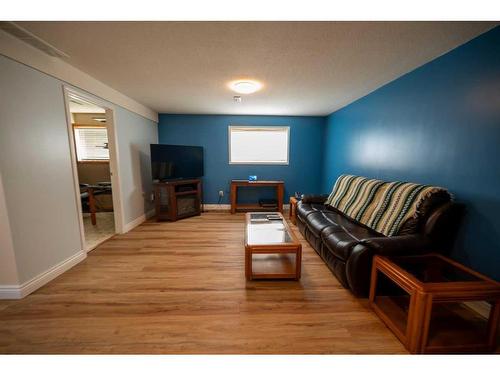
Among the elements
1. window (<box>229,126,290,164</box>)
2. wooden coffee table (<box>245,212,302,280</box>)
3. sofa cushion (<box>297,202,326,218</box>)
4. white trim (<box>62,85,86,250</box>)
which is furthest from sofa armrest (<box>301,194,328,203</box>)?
white trim (<box>62,85,86,250</box>)

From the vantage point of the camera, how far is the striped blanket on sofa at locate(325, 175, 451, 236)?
1724 mm

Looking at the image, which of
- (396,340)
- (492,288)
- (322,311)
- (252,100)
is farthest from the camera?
(252,100)

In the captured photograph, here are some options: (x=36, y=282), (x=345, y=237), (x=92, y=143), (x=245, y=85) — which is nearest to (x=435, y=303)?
(x=345, y=237)

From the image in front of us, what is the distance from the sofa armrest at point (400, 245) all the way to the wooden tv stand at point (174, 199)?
10.3 feet

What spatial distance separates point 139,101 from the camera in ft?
11.0

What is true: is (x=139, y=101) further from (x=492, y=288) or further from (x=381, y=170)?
(x=492, y=288)

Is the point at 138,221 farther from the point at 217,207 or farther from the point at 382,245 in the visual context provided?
the point at 382,245

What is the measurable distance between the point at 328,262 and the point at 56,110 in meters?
3.13

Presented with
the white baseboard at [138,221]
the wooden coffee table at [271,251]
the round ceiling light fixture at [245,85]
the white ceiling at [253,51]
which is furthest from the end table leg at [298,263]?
the white baseboard at [138,221]

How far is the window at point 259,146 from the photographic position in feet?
14.5

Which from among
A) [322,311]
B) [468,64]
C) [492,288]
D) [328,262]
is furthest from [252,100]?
[492,288]

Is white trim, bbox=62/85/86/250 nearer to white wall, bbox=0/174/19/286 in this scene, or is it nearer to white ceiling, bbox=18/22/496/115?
white ceiling, bbox=18/22/496/115

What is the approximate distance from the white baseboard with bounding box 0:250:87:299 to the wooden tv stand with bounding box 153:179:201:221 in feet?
5.09

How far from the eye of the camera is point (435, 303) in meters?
1.10
